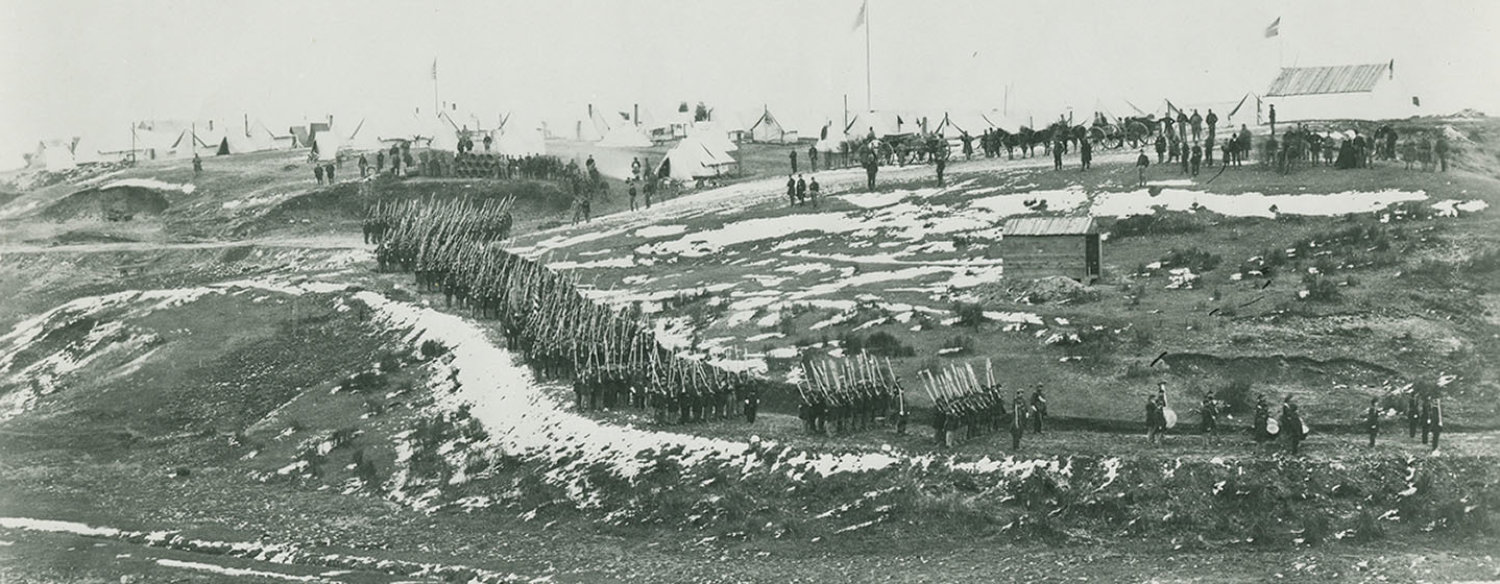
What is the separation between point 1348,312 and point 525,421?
19116mm

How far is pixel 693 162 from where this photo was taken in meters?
71.7

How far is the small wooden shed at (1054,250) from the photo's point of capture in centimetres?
4212

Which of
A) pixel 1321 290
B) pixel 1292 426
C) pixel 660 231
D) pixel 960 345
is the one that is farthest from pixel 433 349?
pixel 1292 426

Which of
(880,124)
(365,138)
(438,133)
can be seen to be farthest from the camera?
(365,138)

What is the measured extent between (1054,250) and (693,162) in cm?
3158

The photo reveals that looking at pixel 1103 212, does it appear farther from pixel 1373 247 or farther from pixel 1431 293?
pixel 1431 293

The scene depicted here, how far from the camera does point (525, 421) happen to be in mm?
35281

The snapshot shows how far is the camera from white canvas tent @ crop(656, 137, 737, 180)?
2803 inches

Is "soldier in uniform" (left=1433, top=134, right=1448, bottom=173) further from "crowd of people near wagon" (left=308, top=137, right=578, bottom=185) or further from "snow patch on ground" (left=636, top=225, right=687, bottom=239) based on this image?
"crowd of people near wagon" (left=308, top=137, right=578, bottom=185)

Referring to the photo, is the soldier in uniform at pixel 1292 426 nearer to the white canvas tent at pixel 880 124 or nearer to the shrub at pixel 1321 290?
the shrub at pixel 1321 290

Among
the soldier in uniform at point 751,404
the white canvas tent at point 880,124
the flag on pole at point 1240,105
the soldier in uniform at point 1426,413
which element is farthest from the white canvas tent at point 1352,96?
the soldier in uniform at point 751,404

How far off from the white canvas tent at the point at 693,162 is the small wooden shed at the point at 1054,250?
2947 cm

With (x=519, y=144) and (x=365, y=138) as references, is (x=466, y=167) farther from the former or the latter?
(x=365, y=138)

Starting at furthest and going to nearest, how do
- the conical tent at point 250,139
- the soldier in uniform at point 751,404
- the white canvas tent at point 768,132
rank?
the conical tent at point 250,139 < the white canvas tent at point 768,132 < the soldier in uniform at point 751,404
